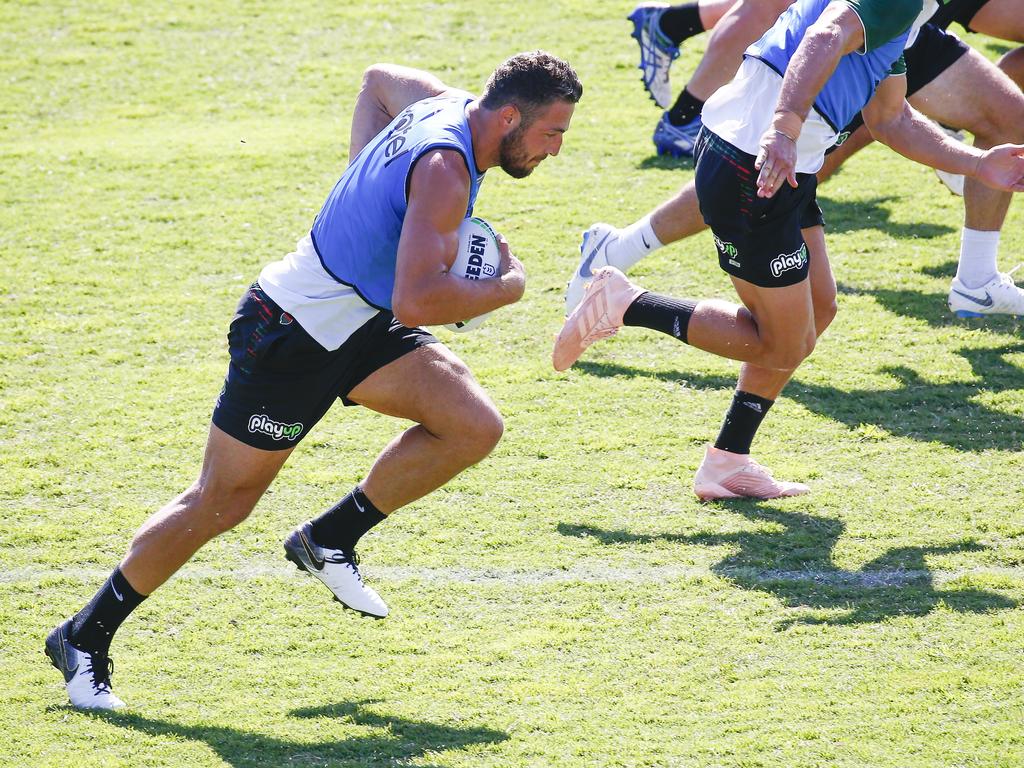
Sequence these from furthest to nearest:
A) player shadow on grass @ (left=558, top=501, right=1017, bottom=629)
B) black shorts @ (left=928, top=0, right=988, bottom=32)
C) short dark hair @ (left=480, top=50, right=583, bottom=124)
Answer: black shorts @ (left=928, top=0, right=988, bottom=32), player shadow on grass @ (left=558, top=501, right=1017, bottom=629), short dark hair @ (left=480, top=50, right=583, bottom=124)

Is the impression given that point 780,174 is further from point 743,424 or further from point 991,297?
point 991,297

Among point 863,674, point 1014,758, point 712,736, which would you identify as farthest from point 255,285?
point 1014,758

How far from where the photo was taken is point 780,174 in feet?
13.9

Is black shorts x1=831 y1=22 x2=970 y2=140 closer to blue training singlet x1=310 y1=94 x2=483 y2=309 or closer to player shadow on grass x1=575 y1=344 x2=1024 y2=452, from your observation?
→ player shadow on grass x1=575 y1=344 x2=1024 y2=452

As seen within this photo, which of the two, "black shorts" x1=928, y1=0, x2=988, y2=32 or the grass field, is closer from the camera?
the grass field

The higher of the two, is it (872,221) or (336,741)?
(872,221)

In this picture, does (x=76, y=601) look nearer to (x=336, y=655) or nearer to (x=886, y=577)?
(x=336, y=655)

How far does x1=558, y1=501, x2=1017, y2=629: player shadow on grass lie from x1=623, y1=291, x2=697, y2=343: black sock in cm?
76

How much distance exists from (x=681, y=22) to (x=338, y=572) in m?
5.74

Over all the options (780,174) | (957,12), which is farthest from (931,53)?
(780,174)

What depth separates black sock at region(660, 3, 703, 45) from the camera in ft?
28.7

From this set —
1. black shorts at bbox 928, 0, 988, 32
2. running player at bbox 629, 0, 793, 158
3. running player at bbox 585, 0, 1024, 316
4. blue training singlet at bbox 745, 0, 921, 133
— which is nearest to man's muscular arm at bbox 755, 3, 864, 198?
blue training singlet at bbox 745, 0, 921, 133

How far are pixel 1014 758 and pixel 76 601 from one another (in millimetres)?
3190

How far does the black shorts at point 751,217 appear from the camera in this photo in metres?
4.68
